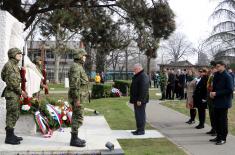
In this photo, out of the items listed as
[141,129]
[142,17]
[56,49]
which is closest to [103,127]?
[141,129]

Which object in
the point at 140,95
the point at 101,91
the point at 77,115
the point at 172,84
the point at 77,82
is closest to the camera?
the point at 77,82

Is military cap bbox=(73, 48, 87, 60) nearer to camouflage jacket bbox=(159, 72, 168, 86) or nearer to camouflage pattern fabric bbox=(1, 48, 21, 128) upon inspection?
camouflage pattern fabric bbox=(1, 48, 21, 128)

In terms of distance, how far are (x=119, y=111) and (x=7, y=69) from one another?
23.8ft

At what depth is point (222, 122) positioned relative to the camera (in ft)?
28.2

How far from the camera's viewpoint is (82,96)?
25.0 ft

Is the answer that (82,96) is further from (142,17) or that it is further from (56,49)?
(56,49)

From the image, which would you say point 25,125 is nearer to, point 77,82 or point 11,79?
point 11,79

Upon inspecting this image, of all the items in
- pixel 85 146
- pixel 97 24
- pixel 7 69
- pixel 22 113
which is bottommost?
pixel 85 146

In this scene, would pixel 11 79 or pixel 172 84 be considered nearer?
pixel 11 79

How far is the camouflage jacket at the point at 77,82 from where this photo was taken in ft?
24.7

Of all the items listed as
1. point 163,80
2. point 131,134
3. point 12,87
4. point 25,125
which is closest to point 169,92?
point 163,80

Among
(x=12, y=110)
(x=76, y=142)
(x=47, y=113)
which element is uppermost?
(x=12, y=110)

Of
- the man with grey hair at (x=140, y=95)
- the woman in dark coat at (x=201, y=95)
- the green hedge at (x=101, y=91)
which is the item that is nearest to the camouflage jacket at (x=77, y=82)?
the man with grey hair at (x=140, y=95)

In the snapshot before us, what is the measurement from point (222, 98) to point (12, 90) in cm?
436
